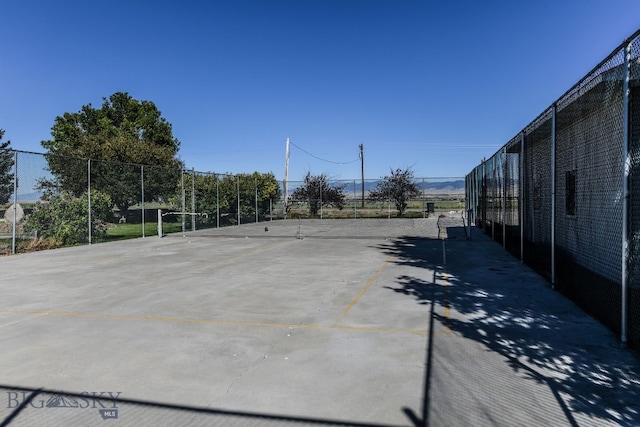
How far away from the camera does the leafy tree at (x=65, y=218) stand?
1536 centimetres

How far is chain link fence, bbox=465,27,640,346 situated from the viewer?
16.1ft

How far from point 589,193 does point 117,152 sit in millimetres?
27309

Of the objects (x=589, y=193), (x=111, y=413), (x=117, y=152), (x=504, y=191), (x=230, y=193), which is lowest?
(x=111, y=413)

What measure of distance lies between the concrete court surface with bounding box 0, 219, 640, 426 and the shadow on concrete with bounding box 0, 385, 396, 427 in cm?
1

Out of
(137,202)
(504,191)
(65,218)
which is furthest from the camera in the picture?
(137,202)

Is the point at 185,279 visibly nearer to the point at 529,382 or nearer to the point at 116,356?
the point at 116,356

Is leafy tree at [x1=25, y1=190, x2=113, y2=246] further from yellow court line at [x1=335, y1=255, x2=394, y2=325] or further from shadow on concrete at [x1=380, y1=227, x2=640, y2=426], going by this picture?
shadow on concrete at [x1=380, y1=227, x2=640, y2=426]

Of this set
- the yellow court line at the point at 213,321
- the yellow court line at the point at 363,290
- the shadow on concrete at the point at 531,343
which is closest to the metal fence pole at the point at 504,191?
the shadow on concrete at the point at 531,343

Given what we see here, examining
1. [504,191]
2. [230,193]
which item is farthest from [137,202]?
[504,191]

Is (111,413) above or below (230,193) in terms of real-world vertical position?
below

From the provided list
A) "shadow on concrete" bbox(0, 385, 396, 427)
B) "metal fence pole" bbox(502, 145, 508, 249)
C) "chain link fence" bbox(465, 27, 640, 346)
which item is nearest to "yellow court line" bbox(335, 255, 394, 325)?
"shadow on concrete" bbox(0, 385, 396, 427)

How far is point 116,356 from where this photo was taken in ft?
15.1

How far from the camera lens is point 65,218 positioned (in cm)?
1625

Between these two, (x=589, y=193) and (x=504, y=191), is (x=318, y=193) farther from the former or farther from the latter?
(x=589, y=193)
